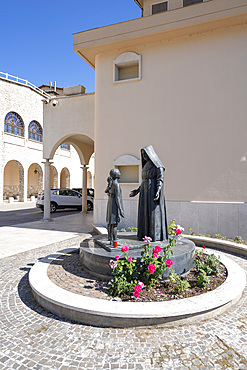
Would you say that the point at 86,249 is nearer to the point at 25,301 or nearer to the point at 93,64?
the point at 25,301

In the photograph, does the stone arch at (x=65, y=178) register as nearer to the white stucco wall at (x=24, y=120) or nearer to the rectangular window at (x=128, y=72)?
the white stucco wall at (x=24, y=120)

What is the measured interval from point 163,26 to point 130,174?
5.16 metres

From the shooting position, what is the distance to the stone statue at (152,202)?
15.1ft

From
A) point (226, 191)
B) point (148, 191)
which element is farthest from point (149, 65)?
point (148, 191)

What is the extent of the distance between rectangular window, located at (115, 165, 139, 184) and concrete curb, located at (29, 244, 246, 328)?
5.93 meters

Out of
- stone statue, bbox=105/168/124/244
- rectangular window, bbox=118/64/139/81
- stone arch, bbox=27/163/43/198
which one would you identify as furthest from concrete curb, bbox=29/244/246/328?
stone arch, bbox=27/163/43/198

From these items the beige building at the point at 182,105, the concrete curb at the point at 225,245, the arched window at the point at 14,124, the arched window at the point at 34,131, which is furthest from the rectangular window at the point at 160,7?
the arched window at the point at 34,131

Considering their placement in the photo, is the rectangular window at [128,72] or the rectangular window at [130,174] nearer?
the rectangular window at [130,174]

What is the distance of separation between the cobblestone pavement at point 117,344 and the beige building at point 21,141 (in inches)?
785

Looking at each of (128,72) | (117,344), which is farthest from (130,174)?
(117,344)

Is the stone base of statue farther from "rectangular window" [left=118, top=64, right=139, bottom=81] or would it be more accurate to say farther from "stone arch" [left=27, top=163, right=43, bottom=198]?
"stone arch" [left=27, top=163, right=43, bottom=198]

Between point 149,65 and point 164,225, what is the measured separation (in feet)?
21.5

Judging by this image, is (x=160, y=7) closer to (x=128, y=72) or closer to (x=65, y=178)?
(x=128, y=72)

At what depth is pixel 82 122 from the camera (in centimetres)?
1084
